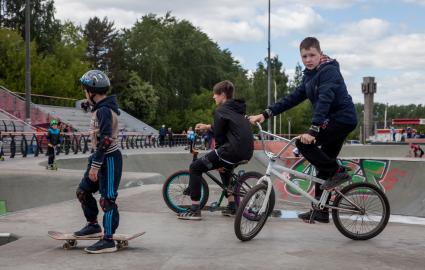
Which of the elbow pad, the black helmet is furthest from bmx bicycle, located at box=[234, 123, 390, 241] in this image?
the black helmet

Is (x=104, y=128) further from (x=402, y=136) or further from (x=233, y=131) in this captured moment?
(x=402, y=136)

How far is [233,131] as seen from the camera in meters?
6.89

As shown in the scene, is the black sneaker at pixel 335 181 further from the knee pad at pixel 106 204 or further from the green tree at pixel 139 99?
the green tree at pixel 139 99

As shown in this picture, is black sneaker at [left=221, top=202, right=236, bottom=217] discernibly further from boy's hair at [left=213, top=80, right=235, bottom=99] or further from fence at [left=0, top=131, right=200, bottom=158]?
fence at [left=0, top=131, right=200, bottom=158]

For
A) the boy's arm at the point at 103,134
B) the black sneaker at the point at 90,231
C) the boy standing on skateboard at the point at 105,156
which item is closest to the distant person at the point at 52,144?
the black sneaker at the point at 90,231

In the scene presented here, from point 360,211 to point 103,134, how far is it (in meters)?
2.77

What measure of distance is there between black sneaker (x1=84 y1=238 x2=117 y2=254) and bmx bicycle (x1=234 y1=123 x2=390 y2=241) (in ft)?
4.53

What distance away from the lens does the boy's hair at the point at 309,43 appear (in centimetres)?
585

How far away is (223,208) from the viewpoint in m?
7.65

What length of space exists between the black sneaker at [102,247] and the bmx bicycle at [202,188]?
7.49 feet

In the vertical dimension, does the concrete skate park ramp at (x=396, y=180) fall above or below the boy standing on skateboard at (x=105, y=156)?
below

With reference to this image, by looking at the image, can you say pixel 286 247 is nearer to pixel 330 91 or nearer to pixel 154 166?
pixel 330 91

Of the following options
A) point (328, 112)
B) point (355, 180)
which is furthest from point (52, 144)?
point (328, 112)

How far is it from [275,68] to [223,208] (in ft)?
377
